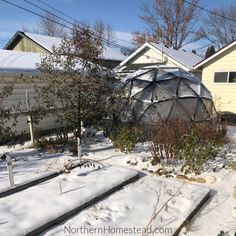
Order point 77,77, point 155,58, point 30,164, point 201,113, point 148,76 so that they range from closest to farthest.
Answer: point 30,164 → point 77,77 → point 201,113 → point 148,76 → point 155,58

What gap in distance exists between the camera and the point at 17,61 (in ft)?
34.3

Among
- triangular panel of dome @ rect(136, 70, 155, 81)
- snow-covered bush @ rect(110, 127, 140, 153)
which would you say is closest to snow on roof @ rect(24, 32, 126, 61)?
triangular panel of dome @ rect(136, 70, 155, 81)

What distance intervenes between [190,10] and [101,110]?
30.7 m

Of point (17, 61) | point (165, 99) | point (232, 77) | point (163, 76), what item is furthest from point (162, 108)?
point (232, 77)

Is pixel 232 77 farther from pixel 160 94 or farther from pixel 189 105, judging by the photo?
pixel 160 94

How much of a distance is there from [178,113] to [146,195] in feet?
Result: 16.2

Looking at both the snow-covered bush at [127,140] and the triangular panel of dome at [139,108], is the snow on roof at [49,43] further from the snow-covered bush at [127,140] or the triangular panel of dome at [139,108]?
the snow-covered bush at [127,140]

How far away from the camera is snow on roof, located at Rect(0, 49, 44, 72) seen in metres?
9.60

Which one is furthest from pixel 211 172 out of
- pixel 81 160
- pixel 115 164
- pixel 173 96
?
pixel 173 96

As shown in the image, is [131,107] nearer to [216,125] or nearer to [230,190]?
[216,125]

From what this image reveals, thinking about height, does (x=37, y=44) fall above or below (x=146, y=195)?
above

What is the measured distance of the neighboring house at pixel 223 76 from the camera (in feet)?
50.8

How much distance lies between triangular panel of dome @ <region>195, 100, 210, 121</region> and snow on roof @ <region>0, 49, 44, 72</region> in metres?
6.24

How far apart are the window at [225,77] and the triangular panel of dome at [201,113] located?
21.3 ft
